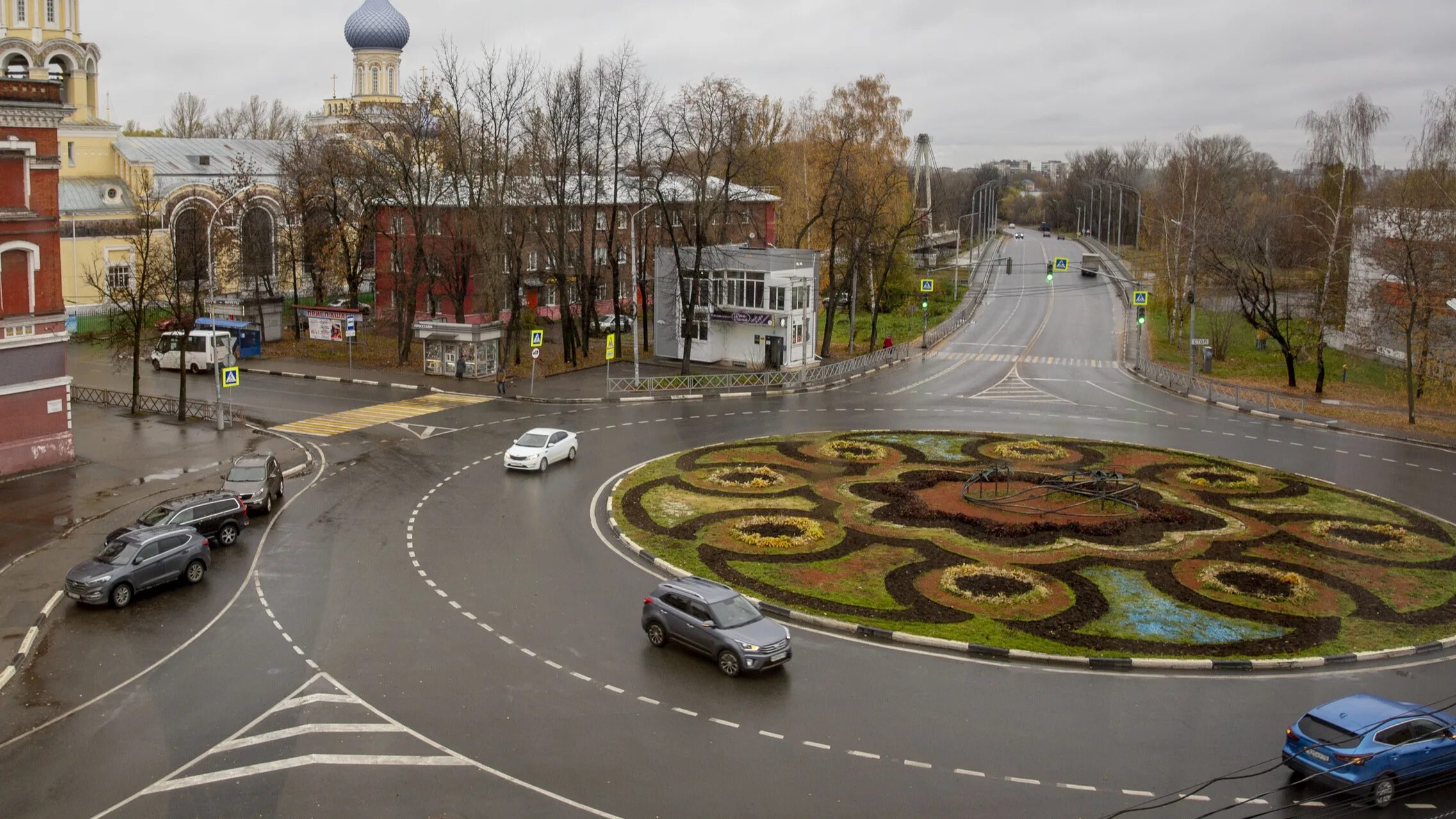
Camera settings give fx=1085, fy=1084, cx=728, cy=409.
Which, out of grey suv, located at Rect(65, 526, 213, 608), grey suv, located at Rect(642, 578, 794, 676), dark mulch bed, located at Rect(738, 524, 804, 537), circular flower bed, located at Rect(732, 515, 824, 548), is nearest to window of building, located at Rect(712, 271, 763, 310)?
circular flower bed, located at Rect(732, 515, 824, 548)

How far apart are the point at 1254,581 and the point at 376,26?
97.0 metres

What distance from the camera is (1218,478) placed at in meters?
39.1

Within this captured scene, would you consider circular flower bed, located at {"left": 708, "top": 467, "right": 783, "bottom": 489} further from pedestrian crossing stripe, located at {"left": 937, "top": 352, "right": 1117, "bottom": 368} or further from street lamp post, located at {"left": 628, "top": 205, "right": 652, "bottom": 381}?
pedestrian crossing stripe, located at {"left": 937, "top": 352, "right": 1117, "bottom": 368}

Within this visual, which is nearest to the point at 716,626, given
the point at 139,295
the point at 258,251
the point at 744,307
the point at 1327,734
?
the point at 1327,734

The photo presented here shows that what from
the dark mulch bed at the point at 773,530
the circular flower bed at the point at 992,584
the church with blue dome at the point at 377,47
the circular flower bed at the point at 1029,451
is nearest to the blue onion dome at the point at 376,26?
the church with blue dome at the point at 377,47

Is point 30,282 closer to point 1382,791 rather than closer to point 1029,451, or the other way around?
point 1029,451

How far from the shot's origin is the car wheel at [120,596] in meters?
25.5

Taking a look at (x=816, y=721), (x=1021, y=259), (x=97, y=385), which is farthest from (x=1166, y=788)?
(x=1021, y=259)

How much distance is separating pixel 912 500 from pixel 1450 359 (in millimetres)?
37823

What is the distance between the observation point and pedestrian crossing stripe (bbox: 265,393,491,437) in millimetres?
46094

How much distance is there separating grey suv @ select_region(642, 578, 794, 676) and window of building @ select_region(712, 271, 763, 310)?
4117cm

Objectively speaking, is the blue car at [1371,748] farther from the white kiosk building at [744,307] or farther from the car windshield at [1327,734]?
the white kiosk building at [744,307]

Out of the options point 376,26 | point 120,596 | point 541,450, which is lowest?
point 120,596

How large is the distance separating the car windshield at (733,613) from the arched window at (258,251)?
55798 millimetres
